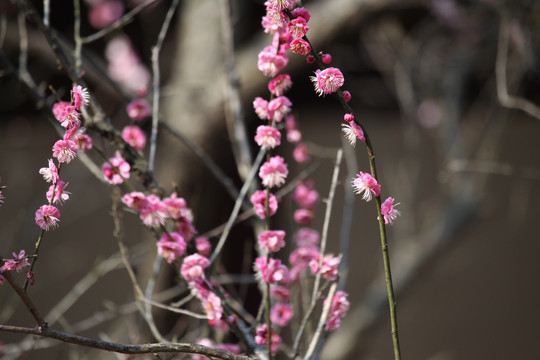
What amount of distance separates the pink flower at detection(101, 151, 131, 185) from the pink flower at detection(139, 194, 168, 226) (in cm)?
7

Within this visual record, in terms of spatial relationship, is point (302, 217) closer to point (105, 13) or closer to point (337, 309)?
point (337, 309)

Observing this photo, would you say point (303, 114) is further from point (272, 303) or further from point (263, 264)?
point (263, 264)

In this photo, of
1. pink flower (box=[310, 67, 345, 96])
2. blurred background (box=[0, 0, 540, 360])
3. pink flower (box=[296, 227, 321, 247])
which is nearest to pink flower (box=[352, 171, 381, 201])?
pink flower (box=[310, 67, 345, 96])

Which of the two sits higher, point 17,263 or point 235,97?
point 235,97

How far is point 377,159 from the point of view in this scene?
13.4 feet

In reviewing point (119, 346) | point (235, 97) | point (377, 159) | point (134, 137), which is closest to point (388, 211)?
point (119, 346)

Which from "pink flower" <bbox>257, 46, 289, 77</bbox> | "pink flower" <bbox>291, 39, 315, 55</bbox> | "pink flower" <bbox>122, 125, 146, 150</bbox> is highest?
"pink flower" <bbox>122, 125, 146, 150</bbox>

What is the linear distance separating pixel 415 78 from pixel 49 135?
2635 millimetres

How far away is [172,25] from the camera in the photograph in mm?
3775

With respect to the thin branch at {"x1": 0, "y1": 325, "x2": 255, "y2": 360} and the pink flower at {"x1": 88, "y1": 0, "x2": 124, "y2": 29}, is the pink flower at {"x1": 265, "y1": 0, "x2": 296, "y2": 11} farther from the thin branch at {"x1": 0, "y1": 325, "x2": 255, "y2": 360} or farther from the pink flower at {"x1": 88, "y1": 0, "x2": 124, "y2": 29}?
the pink flower at {"x1": 88, "y1": 0, "x2": 124, "y2": 29}

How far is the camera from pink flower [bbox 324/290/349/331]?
3.48ft

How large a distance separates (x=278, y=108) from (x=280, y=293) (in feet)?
1.52

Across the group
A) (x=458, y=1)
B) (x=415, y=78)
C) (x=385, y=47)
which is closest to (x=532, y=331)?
(x=415, y=78)

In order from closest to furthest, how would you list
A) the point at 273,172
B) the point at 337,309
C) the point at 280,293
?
1. the point at 273,172
2. the point at 337,309
3. the point at 280,293
